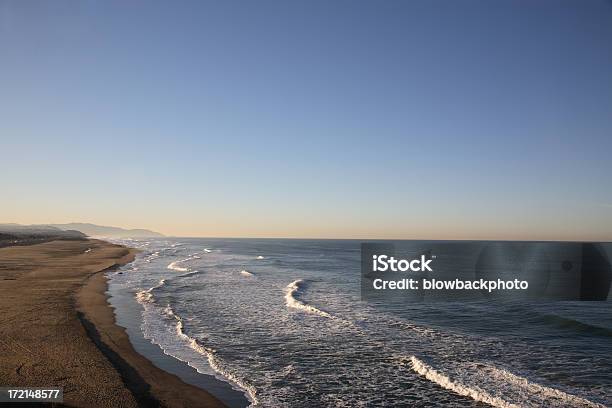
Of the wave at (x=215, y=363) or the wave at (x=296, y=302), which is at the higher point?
the wave at (x=215, y=363)

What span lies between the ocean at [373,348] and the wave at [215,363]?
0.06 meters

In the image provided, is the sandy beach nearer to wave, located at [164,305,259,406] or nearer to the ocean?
the ocean

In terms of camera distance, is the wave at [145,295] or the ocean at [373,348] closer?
the ocean at [373,348]

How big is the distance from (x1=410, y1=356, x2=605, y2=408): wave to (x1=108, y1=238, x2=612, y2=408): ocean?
3 centimetres

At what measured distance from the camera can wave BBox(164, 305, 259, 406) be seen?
37.8 ft

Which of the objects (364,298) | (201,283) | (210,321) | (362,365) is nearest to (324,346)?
(362,365)

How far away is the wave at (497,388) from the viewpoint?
36.6 feet

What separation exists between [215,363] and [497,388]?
27.5 ft

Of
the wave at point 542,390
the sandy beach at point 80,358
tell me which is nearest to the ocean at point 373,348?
the wave at point 542,390

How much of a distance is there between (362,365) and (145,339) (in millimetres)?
8382

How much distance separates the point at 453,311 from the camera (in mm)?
25453

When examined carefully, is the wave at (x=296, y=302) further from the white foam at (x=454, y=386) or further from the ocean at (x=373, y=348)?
the white foam at (x=454, y=386)

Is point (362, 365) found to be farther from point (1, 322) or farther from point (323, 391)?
point (1, 322)

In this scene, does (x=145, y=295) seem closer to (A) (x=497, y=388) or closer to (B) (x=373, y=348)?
(B) (x=373, y=348)
